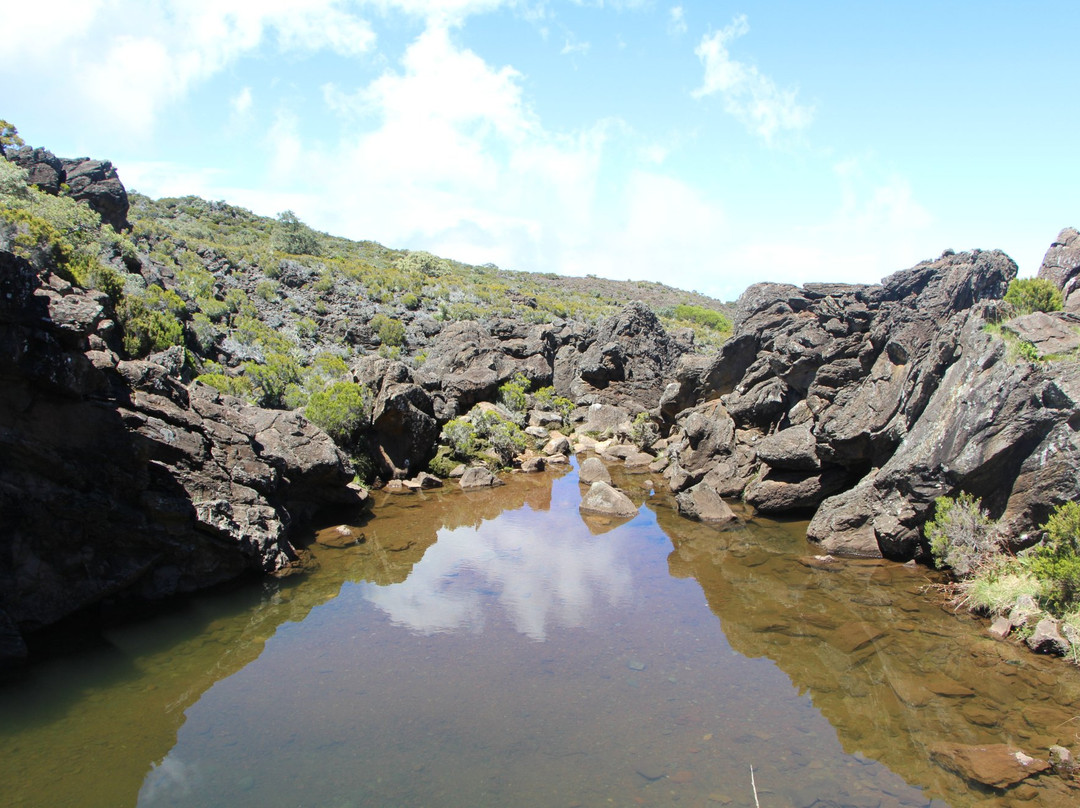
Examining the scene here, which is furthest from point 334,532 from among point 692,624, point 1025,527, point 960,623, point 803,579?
point 1025,527

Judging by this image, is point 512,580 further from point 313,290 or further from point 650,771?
point 313,290

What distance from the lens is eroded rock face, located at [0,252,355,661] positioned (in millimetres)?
10375

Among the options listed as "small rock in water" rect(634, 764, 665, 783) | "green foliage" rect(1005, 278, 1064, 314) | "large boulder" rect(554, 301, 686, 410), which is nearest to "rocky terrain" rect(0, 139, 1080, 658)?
"large boulder" rect(554, 301, 686, 410)

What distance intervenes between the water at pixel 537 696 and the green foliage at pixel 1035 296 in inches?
378

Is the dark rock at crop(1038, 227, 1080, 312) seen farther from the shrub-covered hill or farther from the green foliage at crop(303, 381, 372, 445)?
the shrub-covered hill

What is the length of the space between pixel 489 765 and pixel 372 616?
543 centimetres

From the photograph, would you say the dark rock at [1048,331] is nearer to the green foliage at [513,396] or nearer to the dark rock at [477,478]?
the dark rock at [477,478]

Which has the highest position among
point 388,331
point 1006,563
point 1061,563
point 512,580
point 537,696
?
point 388,331

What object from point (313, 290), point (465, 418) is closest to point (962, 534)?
point (465, 418)

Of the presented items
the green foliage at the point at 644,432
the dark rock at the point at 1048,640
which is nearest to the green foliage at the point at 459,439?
the green foliage at the point at 644,432

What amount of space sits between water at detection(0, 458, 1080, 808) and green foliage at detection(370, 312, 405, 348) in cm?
2974

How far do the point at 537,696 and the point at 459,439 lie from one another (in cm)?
1711

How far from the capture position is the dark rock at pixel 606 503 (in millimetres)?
20891

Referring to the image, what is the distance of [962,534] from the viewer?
13719 millimetres
